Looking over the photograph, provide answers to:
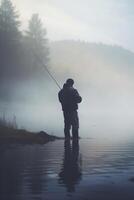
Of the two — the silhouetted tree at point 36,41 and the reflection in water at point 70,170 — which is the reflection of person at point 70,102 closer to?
the reflection in water at point 70,170

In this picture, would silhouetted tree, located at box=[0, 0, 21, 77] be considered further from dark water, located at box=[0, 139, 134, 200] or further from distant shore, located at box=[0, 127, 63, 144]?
dark water, located at box=[0, 139, 134, 200]

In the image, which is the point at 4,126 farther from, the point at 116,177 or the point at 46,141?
the point at 116,177

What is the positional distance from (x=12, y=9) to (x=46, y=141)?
43.9 m

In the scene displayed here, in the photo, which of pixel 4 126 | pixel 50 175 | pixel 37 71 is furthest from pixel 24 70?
pixel 50 175

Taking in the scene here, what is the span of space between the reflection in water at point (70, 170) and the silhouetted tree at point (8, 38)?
44.4 m

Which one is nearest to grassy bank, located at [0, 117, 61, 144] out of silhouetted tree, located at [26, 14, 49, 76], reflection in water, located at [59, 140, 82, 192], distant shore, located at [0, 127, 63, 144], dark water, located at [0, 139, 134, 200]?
distant shore, located at [0, 127, 63, 144]

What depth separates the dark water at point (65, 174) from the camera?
25.2ft

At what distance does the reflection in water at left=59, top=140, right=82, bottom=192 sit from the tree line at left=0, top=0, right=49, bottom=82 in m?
44.5

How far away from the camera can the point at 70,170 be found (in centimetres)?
1037

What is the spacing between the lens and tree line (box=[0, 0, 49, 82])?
58.0 meters

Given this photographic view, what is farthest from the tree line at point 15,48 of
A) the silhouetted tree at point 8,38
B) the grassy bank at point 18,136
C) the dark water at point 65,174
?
the dark water at point 65,174

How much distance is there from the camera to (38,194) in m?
7.65

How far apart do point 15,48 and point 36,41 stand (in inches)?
246

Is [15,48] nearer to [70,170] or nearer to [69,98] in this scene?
[69,98]
